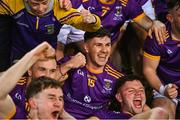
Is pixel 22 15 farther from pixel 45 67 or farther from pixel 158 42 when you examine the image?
pixel 158 42

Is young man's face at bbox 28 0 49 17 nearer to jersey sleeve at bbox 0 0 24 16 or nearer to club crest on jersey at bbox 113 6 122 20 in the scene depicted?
jersey sleeve at bbox 0 0 24 16

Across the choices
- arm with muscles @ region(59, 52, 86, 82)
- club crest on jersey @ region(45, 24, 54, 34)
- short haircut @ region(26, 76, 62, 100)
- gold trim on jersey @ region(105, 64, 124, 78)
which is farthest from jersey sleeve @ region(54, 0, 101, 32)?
short haircut @ region(26, 76, 62, 100)

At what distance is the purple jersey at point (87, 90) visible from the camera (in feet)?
17.5

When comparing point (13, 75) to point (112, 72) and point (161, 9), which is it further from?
point (161, 9)

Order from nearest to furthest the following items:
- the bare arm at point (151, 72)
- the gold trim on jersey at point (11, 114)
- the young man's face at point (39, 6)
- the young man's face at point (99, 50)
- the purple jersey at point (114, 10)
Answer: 1. the gold trim on jersey at point (11, 114)
2. the young man's face at point (39, 6)
3. the young man's face at point (99, 50)
4. the bare arm at point (151, 72)
5. the purple jersey at point (114, 10)

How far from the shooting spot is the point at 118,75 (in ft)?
18.0

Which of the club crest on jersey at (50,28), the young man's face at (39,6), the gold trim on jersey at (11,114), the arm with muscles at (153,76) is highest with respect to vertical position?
the young man's face at (39,6)

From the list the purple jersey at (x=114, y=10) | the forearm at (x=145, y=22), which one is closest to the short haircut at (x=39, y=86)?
the purple jersey at (x=114, y=10)

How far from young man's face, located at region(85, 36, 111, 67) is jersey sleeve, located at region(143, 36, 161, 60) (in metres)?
0.38

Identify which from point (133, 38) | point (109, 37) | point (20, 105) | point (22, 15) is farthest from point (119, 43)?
point (20, 105)

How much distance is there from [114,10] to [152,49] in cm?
58

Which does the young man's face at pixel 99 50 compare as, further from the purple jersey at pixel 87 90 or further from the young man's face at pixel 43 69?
the young man's face at pixel 43 69

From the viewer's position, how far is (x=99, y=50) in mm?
5441

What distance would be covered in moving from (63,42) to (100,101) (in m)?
0.74
